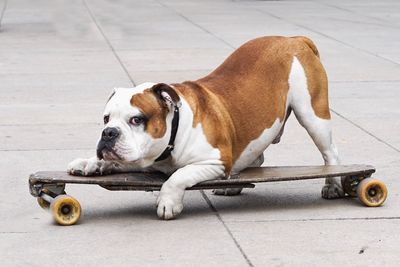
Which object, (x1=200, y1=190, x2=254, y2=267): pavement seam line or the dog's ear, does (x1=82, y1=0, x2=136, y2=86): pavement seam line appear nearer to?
(x1=200, y1=190, x2=254, y2=267): pavement seam line

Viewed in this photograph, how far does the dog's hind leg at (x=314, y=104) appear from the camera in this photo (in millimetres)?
6996

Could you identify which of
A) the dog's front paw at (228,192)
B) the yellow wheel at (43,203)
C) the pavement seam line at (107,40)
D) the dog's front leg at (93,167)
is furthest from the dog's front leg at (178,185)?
the pavement seam line at (107,40)

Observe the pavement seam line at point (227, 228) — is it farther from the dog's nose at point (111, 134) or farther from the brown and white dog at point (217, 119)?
the dog's nose at point (111, 134)

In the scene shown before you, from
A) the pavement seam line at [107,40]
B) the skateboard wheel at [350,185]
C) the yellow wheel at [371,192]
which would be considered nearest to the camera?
the yellow wheel at [371,192]

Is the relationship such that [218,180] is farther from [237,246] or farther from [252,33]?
[252,33]

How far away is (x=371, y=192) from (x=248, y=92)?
0.94m

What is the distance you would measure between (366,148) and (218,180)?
240 cm

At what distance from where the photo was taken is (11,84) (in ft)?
39.1

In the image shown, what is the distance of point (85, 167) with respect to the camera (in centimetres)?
656

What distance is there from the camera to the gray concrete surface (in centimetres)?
590

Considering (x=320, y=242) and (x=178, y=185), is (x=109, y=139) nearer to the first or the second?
(x=178, y=185)

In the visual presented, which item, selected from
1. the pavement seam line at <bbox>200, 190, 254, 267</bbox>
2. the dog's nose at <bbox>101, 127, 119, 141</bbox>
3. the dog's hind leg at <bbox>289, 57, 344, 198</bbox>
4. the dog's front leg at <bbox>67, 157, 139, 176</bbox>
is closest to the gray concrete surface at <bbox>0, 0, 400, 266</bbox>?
the pavement seam line at <bbox>200, 190, 254, 267</bbox>

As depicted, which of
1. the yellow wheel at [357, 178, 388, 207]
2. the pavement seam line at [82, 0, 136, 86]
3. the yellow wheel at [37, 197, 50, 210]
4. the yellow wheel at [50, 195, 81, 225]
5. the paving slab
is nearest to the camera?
the paving slab

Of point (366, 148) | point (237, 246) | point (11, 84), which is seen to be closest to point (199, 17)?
point (11, 84)
